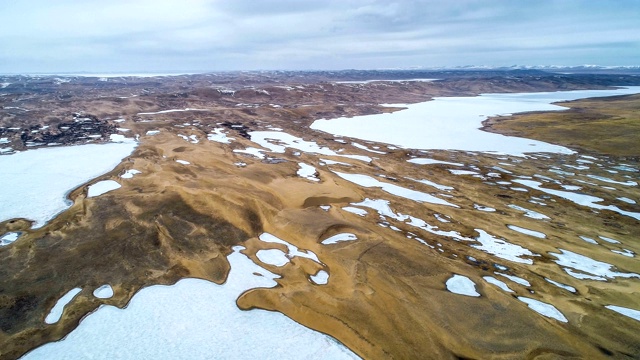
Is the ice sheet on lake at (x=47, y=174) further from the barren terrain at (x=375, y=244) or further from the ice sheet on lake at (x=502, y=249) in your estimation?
the ice sheet on lake at (x=502, y=249)

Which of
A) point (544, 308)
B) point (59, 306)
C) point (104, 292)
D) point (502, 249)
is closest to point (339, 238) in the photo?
point (502, 249)

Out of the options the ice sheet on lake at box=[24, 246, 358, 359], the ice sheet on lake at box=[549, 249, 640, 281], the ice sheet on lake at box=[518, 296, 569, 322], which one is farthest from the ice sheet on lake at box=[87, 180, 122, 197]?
the ice sheet on lake at box=[549, 249, 640, 281]

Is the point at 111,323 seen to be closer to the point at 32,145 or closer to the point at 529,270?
the point at 529,270

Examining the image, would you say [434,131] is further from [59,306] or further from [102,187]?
[59,306]

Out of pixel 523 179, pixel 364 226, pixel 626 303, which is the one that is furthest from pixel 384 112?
pixel 626 303

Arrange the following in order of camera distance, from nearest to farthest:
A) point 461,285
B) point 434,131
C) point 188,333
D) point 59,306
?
point 188,333
point 59,306
point 461,285
point 434,131
